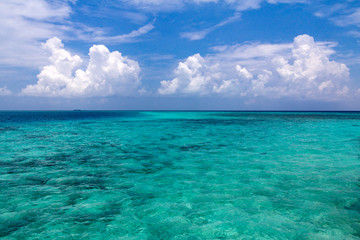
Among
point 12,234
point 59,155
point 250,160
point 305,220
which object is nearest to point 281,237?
point 305,220

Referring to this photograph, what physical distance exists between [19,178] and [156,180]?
19.3 feet

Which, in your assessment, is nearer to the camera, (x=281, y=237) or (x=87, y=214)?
(x=281, y=237)

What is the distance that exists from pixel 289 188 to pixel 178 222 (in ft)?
15.4

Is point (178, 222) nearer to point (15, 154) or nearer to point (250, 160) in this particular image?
point (250, 160)

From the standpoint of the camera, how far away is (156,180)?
9.16m

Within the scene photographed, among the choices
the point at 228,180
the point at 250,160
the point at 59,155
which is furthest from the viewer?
the point at 59,155

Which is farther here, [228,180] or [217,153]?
[217,153]

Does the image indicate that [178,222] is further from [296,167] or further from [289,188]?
[296,167]

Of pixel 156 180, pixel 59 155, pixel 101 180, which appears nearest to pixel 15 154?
pixel 59 155

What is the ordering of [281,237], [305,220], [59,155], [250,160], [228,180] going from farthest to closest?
[59,155] → [250,160] → [228,180] → [305,220] → [281,237]

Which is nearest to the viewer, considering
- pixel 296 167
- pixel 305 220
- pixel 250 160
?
pixel 305 220

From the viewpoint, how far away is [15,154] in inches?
558

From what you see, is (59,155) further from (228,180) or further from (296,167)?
(296,167)

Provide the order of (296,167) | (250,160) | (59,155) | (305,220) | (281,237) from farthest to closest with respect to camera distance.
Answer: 1. (59,155)
2. (250,160)
3. (296,167)
4. (305,220)
5. (281,237)
